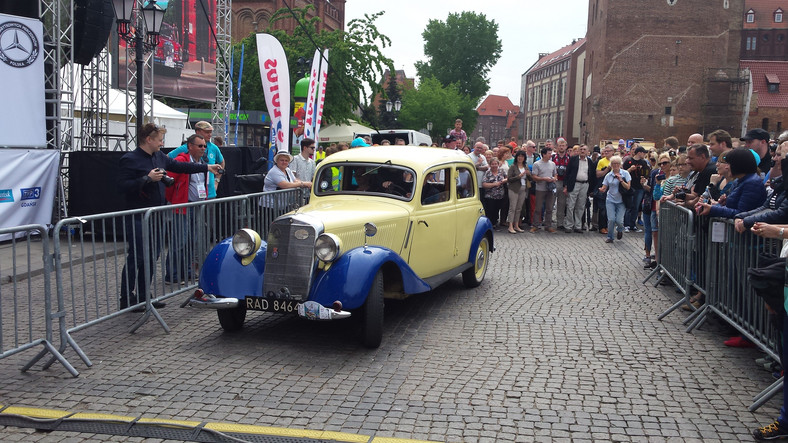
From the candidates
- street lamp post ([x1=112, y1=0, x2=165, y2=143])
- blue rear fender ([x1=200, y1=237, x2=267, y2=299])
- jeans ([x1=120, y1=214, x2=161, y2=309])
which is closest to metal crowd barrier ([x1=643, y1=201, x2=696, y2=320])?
blue rear fender ([x1=200, y1=237, x2=267, y2=299])

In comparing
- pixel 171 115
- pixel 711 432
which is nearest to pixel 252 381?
pixel 711 432

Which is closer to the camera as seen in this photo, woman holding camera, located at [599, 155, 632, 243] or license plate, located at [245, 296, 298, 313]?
license plate, located at [245, 296, 298, 313]

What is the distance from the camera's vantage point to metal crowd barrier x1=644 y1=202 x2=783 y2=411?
5.34 meters

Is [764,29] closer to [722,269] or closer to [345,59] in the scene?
[345,59]

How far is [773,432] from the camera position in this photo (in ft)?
13.4

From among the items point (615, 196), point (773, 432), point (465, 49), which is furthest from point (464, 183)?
point (465, 49)

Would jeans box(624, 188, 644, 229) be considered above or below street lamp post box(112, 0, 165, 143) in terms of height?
below

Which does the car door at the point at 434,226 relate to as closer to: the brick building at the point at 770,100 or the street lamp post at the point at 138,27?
the street lamp post at the point at 138,27

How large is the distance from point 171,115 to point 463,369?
19323 millimetres

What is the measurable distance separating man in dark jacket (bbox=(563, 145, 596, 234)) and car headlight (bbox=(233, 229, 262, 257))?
35.6ft

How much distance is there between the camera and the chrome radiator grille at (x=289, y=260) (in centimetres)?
579

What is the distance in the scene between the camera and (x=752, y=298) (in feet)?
18.6

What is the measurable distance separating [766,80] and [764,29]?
24478 millimetres

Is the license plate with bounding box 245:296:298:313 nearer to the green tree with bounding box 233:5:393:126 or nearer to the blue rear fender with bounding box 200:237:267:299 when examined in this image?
the blue rear fender with bounding box 200:237:267:299
